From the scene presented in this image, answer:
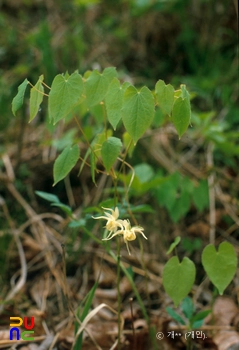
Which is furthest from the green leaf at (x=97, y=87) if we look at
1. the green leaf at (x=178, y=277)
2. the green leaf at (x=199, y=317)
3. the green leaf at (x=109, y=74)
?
the green leaf at (x=199, y=317)

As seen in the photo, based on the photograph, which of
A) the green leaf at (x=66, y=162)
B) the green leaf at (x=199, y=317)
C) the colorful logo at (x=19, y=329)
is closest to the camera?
the green leaf at (x=66, y=162)

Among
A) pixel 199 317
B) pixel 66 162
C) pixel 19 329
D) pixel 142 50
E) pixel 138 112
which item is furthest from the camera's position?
pixel 142 50

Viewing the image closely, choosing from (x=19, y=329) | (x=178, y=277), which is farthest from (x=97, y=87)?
(x=19, y=329)

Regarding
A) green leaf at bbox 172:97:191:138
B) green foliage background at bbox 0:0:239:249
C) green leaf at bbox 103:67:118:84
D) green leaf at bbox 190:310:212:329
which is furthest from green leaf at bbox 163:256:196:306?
green foliage background at bbox 0:0:239:249

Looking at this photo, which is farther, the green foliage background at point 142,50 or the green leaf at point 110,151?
the green foliage background at point 142,50

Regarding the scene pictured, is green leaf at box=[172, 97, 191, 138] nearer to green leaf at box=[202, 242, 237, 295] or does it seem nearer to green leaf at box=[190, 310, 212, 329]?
green leaf at box=[202, 242, 237, 295]

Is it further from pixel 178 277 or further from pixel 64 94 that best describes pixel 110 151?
pixel 178 277

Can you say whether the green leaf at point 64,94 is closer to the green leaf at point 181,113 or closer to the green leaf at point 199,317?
the green leaf at point 181,113
